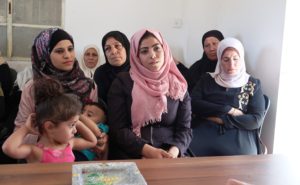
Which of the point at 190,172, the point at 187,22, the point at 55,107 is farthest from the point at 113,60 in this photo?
the point at 187,22

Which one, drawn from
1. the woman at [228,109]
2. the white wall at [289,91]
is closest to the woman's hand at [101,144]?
the woman at [228,109]

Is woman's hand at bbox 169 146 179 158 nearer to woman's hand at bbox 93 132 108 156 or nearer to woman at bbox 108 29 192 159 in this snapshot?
woman at bbox 108 29 192 159

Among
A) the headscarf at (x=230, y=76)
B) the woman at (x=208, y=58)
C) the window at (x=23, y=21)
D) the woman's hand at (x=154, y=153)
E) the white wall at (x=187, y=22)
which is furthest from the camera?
the window at (x=23, y=21)

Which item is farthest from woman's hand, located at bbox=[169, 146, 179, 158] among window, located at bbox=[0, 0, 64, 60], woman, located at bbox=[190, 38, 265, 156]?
window, located at bbox=[0, 0, 64, 60]

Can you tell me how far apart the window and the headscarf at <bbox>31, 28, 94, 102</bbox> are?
5.61ft

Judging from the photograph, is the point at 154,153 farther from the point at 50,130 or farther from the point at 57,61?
the point at 57,61

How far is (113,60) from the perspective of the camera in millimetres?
2355

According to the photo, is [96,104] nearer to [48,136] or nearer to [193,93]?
[48,136]

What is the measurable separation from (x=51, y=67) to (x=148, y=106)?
589 millimetres

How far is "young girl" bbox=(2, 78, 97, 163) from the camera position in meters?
1.34

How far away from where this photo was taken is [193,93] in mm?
2330

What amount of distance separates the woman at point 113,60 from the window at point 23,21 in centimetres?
130

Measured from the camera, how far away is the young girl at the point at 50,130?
1342 millimetres

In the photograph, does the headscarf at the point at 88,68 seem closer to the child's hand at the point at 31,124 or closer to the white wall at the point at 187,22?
the white wall at the point at 187,22
